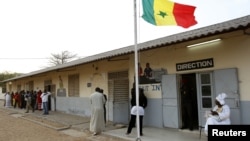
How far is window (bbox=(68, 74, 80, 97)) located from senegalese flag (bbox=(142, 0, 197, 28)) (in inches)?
443

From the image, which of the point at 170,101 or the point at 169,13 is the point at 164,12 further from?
the point at 170,101

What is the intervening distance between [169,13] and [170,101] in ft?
12.7

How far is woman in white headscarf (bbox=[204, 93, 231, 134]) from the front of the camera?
7734 millimetres

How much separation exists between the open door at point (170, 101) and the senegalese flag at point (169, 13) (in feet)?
10.4

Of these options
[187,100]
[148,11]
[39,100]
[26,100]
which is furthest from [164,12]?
[26,100]

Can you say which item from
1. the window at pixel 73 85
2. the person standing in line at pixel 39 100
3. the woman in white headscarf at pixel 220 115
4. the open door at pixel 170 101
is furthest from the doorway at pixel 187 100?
the person standing in line at pixel 39 100

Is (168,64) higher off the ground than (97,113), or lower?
higher

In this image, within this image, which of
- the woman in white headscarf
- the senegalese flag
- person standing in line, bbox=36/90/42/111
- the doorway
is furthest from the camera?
person standing in line, bbox=36/90/42/111

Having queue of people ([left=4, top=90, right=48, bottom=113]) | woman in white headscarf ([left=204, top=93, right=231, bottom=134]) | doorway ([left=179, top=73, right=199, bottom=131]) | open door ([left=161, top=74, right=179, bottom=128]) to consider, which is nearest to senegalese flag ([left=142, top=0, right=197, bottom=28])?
woman in white headscarf ([left=204, top=93, right=231, bottom=134])

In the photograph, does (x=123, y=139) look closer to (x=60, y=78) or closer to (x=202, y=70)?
(x=202, y=70)

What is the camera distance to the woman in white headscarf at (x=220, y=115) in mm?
7734

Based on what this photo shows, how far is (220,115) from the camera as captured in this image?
25.5ft

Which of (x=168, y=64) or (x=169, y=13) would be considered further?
(x=168, y=64)

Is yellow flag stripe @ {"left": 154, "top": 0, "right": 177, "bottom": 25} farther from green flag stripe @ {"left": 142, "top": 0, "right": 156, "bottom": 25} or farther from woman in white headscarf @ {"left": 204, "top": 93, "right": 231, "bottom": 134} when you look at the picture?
woman in white headscarf @ {"left": 204, "top": 93, "right": 231, "bottom": 134}
